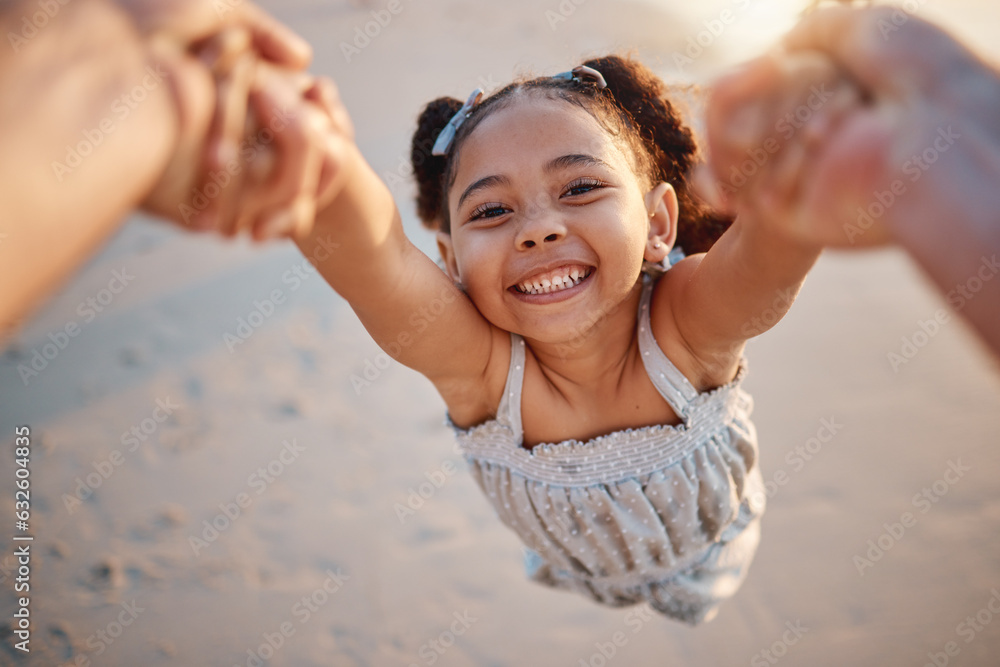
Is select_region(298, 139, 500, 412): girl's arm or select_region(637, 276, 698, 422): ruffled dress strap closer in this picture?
select_region(298, 139, 500, 412): girl's arm

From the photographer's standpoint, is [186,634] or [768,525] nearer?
[186,634]

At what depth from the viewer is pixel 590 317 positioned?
4.00 feet

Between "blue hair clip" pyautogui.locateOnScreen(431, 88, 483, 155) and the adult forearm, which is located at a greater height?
the adult forearm

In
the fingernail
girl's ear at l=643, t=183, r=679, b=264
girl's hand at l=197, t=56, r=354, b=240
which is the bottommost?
girl's ear at l=643, t=183, r=679, b=264

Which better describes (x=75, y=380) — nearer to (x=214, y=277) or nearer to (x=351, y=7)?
(x=214, y=277)

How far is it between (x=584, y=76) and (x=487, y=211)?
16.2 inches

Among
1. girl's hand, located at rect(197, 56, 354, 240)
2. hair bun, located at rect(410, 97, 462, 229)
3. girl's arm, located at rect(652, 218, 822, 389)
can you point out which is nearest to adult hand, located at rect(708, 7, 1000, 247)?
girl's arm, located at rect(652, 218, 822, 389)

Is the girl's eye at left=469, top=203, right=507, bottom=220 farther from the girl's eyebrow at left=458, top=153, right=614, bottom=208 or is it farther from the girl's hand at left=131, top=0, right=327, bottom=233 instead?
the girl's hand at left=131, top=0, right=327, bottom=233

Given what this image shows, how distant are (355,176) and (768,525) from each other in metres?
2.35

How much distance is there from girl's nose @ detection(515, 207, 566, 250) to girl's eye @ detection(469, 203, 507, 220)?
0.07 metres

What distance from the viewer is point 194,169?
70 cm

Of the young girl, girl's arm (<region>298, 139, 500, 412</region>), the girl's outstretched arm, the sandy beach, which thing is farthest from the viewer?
the sandy beach

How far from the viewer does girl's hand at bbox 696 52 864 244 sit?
0.65 m

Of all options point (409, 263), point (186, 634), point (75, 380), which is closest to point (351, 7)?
point (75, 380)
